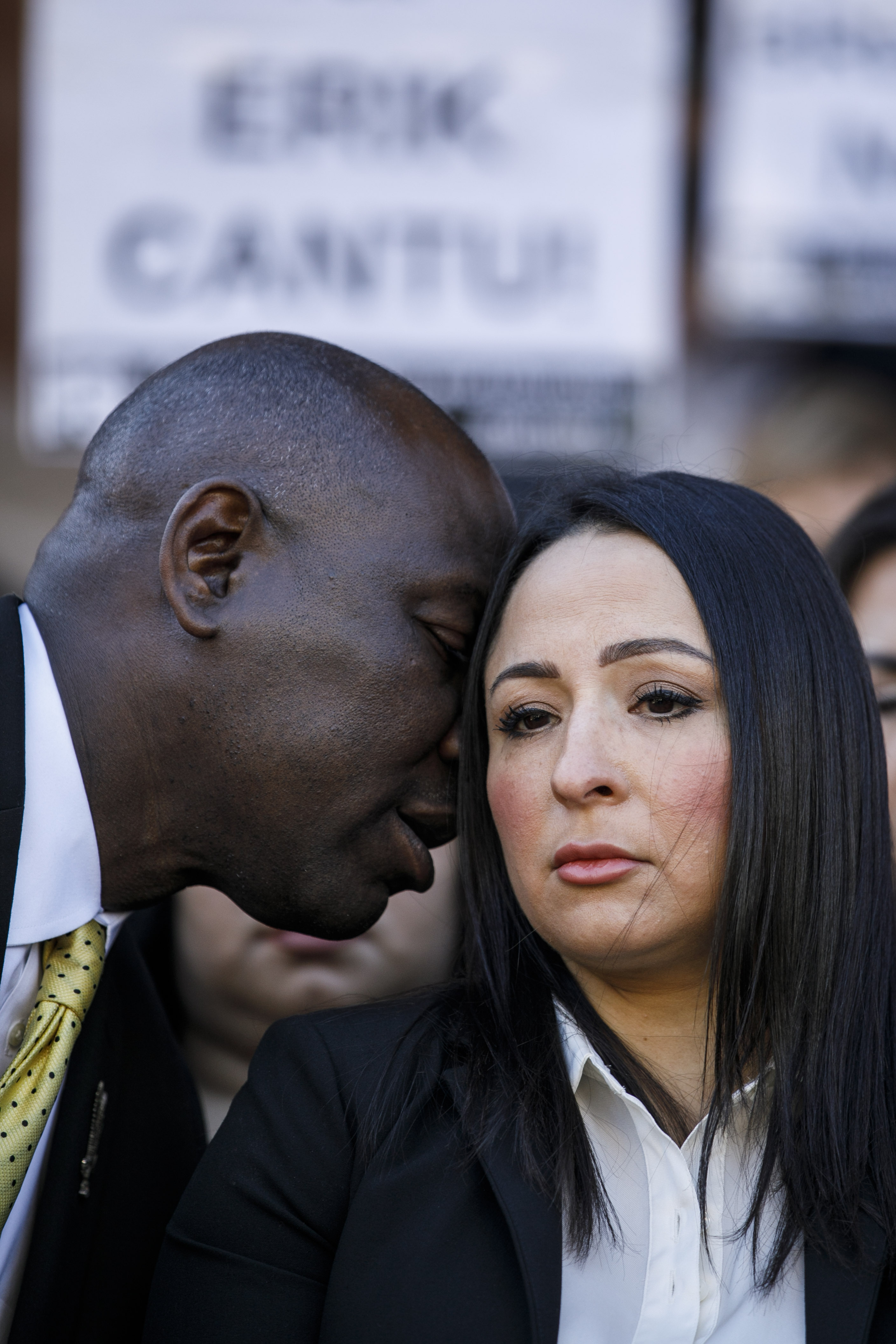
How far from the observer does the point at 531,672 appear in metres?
2.51

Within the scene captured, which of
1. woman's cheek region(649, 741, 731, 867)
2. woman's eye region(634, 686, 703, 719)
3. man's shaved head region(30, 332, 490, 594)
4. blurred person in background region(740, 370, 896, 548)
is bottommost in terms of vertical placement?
woman's cheek region(649, 741, 731, 867)

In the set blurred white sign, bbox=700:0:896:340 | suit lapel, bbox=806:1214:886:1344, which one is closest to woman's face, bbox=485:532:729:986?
suit lapel, bbox=806:1214:886:1344

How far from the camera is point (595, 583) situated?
2539mm

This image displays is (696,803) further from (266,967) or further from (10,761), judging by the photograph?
(266,967)

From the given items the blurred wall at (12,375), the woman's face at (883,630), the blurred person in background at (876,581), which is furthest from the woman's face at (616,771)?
the blurred wall at (12,375)

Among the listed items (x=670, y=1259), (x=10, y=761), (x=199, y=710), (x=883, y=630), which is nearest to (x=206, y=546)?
(x=199, y=710)

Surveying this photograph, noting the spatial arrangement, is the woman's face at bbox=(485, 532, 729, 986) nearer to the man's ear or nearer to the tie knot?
the man's ear

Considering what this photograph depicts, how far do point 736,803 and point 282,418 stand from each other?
104 centimetres

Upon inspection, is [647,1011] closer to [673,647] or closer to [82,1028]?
[673,647]

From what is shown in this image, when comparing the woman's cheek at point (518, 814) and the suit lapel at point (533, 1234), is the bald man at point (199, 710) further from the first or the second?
the suit lapel at point (533, 1234)

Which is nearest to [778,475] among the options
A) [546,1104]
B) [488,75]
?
[488,75]

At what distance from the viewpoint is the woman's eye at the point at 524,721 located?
254 cm

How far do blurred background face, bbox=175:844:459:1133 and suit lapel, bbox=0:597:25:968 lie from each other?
0.89 meters

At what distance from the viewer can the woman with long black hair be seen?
7.34 ft
